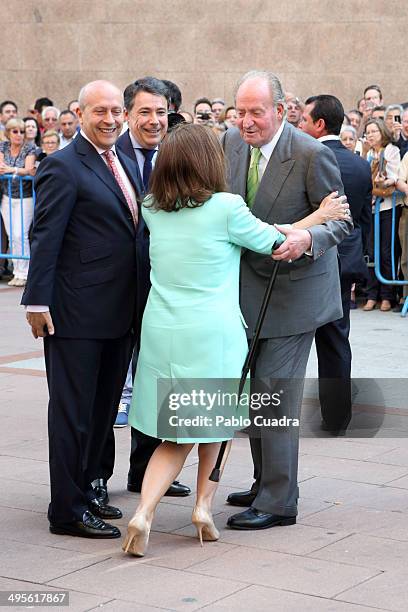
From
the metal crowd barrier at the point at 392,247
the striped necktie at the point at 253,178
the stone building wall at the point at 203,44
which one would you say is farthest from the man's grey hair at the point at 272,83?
the stone building wall at the point at 203,44

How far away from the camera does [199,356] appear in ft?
16.0

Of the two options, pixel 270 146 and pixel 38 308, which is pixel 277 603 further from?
pixel 270 146

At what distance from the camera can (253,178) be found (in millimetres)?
5426

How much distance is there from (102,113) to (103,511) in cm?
172

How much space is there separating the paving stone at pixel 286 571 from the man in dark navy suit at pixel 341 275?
248 cm

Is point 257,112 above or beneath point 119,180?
above

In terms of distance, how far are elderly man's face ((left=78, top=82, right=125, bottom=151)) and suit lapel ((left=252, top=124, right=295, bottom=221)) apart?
2.20 feet

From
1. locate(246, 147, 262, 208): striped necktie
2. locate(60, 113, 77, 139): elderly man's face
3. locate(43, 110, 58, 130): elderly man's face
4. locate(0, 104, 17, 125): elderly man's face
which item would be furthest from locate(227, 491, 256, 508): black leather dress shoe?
locate(0, 104, 17, 125): elderly man's face

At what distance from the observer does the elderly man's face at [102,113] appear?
16.9 feet

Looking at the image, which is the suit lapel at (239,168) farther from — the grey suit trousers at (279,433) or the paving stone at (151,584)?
the paving stone at (151,584)

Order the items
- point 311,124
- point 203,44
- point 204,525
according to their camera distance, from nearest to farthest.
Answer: point 204,525, point 311,124, point 203,44

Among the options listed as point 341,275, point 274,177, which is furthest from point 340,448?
point 274,177

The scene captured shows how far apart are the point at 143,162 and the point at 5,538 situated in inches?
84.9

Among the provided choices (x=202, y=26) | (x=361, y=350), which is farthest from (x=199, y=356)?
(x=202, y=26)
